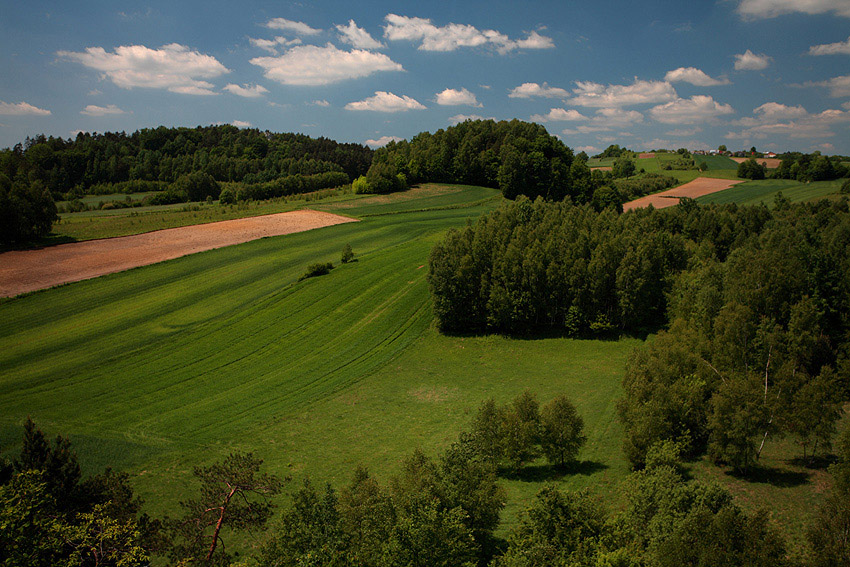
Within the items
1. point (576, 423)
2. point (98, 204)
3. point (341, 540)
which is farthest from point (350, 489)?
point (98, 204)

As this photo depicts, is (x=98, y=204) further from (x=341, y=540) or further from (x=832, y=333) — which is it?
(x=832, y=333)

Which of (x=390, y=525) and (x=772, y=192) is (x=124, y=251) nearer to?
(x=390, y=525)

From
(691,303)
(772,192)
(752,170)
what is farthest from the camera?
(752,170)

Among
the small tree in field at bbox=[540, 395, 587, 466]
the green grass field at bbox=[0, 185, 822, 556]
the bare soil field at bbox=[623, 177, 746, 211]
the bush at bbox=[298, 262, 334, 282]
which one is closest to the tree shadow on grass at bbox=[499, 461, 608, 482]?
the green grass field at bbox=[0, 185, 822, 556]

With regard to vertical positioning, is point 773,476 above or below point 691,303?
below

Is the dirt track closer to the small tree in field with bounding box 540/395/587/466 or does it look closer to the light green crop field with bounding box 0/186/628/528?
the light green crop field with bounding box 0/186/628/528

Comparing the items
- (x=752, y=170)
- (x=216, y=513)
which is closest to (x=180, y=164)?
(x=216, y=513)
